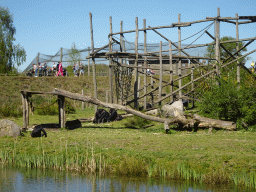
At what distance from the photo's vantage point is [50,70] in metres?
41.7

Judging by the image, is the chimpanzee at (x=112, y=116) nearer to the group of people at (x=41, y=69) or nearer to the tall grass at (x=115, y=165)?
the tall grass at (x=115, y=165)

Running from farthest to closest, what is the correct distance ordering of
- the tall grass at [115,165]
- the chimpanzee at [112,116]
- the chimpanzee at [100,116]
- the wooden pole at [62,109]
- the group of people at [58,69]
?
the group of people at [58,69] → the chimpanzee at [112,116] → the chimpanzee at [100,116] → the wooden pole at [62,109] → the tall grass at [115,165]

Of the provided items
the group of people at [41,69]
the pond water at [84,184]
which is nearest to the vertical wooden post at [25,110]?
the pond water at [84,184]

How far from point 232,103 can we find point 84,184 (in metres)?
9.12

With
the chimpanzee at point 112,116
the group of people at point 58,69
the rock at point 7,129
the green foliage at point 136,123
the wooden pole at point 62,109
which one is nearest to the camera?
the rock at point 7,129

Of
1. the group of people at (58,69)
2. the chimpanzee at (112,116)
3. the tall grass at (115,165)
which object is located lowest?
the tall grass at (115,165)

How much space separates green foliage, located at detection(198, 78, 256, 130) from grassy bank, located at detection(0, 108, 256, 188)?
141 cm

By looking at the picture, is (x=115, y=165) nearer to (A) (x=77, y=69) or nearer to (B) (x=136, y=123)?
(B) (x=136, y=123)

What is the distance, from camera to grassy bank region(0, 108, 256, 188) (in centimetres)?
930

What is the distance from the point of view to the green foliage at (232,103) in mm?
15883

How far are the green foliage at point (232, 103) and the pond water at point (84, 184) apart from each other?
7.87 m

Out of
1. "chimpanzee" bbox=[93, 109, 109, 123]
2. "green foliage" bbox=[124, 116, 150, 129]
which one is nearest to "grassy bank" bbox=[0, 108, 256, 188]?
"green foliage" bbox=[124, 116, 150, 129]

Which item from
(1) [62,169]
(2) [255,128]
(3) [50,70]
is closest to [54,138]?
(1) [62,169]

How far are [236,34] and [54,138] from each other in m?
10.8
